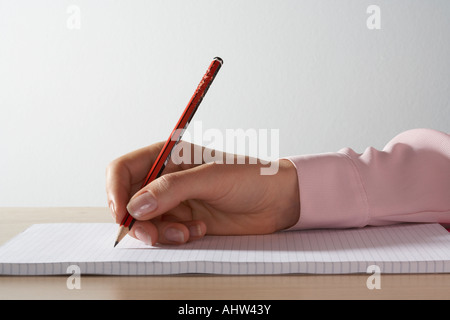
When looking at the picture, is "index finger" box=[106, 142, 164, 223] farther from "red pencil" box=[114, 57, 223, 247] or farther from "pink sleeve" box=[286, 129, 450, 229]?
"pink sleeve" box=[286, 129, 450, 229]

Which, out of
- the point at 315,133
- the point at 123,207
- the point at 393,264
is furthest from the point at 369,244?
the point at 315,133

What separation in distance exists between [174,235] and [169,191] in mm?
42

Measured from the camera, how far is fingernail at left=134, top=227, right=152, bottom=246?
520mm

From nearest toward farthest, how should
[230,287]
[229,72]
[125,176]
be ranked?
[230,287] → [125,176] → [229,72]

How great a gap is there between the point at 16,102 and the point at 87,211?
77.1 inches

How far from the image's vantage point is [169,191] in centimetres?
53

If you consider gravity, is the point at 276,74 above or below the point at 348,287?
above

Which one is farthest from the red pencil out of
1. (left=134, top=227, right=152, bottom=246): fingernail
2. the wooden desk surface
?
the wooden desk surface

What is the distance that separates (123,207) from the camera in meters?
0.57

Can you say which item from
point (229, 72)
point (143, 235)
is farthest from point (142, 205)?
point (229, 72)

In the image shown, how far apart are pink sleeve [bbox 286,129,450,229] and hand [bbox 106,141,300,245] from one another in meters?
0.02

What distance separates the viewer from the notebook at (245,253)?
1.42 feet

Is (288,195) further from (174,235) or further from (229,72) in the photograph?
(229,72)
